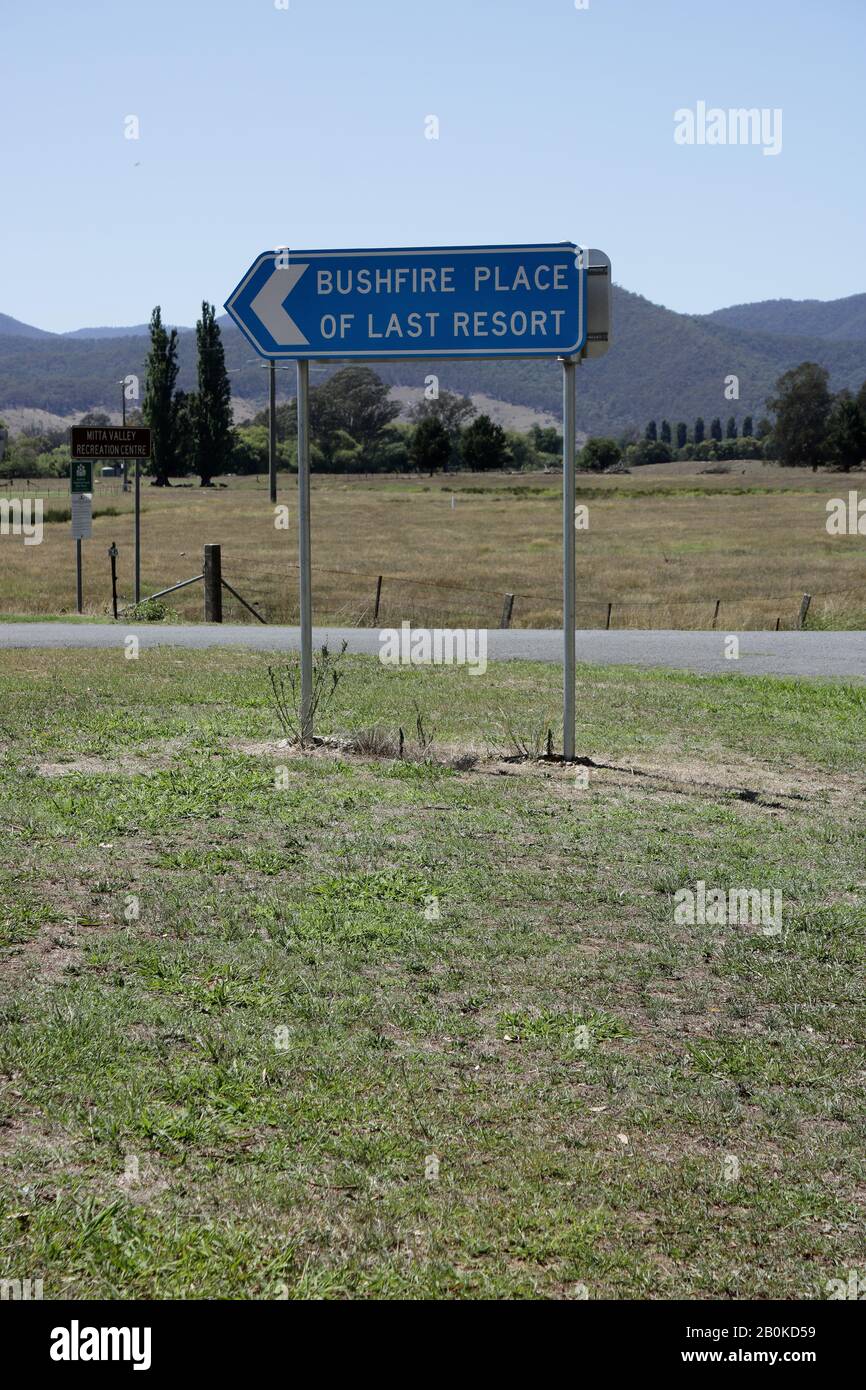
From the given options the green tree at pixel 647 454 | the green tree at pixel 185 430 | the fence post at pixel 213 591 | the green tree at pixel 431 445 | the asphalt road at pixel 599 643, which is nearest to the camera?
the asphalt road at pixel 599 643

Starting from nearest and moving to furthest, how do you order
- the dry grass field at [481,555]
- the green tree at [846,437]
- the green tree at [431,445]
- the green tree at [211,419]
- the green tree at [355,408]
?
the dry grass field at [481,555], the green tree at [211,419], the green tree at [431,445], the green tree at [846,437], the green tree at [355,408]

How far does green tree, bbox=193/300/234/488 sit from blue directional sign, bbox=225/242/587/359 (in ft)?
296

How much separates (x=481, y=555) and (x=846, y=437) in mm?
76973

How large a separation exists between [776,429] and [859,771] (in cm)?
12754

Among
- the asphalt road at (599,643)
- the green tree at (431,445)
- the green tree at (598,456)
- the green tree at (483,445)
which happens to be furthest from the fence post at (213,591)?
the green tree at (598,456)

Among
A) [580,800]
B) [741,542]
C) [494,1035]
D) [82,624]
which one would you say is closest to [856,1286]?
[494,1035]

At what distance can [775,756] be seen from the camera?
10.4 metres

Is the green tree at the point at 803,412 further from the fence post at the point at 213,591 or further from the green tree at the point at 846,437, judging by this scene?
the fence post at the point at 213,591

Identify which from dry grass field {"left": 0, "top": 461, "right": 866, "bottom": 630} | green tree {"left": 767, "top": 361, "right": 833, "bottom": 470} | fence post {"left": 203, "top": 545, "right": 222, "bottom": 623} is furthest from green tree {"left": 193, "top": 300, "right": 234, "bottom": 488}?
fence post {"left": 203, "top": 545, "right": 222, "bottom": 623}

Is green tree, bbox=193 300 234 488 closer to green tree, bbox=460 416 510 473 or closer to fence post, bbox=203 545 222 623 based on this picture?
green tree, bbox=460 416 510 473

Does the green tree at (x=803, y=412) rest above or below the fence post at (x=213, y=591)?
above

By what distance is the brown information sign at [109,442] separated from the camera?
25.0 meters

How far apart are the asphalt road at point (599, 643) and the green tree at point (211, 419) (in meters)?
79.0

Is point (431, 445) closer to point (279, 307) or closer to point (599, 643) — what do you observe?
point (599, 643)
